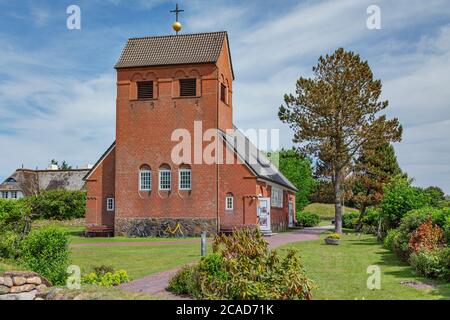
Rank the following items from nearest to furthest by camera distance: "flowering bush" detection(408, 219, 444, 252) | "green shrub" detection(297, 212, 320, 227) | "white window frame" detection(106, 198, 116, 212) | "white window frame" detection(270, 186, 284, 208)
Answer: "flowering bush" detection(408, 219, 444, 252) < "white window frame" detection(106, 198, 116, 212) < "white window frame" detection(270, 186, 284, 208) < "green shrub" detection(297, 212, 320, 227)

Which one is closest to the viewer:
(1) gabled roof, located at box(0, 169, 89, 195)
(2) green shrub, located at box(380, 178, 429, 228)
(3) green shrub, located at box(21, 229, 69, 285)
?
(3) green shrub, located at box(21, 229, 69, 285)

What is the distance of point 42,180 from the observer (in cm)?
8025

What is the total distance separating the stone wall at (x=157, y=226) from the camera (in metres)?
36.0

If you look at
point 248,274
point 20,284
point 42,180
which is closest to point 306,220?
point 42,180

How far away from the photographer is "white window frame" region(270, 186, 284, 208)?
4161 centimetres

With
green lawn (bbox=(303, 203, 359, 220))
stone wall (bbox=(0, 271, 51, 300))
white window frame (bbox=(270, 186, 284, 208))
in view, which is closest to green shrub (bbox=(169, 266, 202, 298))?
stone wall (bbox=(0, 271, 51, 300))

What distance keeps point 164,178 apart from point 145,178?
154cm

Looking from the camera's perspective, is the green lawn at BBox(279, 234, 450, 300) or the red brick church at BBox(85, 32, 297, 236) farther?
the red brick church at BBox(85, 32, 297, 236)

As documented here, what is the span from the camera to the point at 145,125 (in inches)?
1475

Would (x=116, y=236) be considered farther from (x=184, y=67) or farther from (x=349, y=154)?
(x=349, y=154)

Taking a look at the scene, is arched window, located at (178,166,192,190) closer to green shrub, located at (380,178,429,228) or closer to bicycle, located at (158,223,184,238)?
bicycle, located at (158,223,184,238)

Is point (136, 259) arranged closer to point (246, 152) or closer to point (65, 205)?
point (246, 152)

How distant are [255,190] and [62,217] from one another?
3107cm

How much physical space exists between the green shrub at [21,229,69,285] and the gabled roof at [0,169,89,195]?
6288cm
